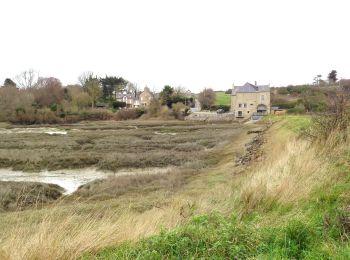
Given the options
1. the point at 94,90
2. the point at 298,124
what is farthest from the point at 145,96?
the point at 298,124

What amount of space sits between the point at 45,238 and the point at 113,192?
9071mm

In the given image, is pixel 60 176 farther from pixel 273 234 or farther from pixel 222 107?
pixel 222 107

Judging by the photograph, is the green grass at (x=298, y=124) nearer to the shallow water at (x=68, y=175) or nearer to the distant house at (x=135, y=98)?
the shallow water at (x=68, y=175)

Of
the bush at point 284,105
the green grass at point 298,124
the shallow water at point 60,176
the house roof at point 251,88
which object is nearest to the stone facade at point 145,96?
the house roof at point 251,88

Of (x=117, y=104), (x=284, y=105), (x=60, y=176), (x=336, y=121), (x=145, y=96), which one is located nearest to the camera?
(x=336, y=121)

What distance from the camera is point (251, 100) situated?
2552 inches

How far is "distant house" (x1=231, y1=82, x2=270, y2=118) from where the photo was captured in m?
64.2

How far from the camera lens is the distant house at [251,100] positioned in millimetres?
64250

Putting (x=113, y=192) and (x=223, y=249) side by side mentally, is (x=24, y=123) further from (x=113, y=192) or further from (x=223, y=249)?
(x=223, y=249)

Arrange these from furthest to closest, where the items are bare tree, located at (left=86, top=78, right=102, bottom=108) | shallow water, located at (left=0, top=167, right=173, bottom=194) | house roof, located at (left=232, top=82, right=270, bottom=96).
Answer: bare tree, located at (left=86, top=78, right=102, bottom=108) → house roof, located at (left=232, top=82, right=270, bottom=96) → shallow water, located at (left=0, top=167, right=173, bottom=194)

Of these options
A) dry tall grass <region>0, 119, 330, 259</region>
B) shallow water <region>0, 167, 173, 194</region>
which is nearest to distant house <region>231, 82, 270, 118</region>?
shallow water <region>0, 167, 173, 194</region>

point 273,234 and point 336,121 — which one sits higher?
point 336,121

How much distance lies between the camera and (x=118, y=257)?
412 cm

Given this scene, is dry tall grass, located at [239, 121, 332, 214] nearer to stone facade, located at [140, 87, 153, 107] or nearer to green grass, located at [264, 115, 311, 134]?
green grass, located at [264, 115, 311, 134]
